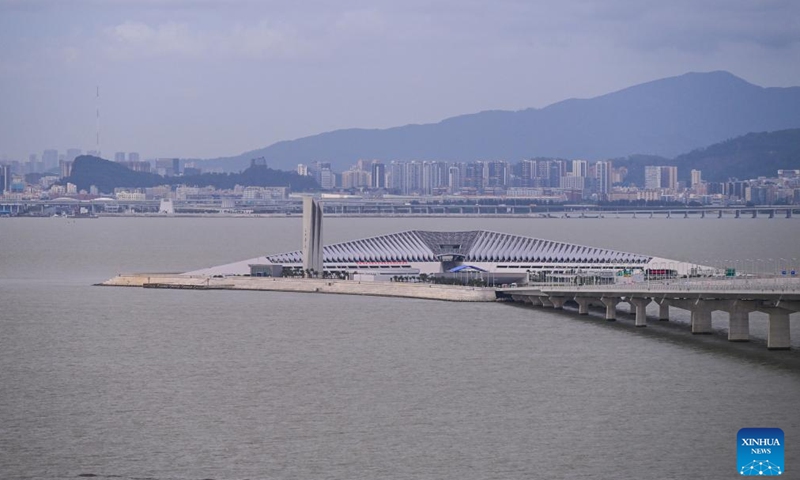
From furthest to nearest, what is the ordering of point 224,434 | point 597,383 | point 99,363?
point 99,363 → point 597,383 → point 224,434

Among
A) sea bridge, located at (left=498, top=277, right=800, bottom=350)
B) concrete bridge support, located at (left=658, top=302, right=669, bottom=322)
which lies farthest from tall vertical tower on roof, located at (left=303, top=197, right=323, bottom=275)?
concrete bridge support, located at (left=658, top=302, right=669, bottom=322)

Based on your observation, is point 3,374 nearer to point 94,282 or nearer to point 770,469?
point 770,469

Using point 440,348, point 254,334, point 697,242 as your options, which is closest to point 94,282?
point 254,334

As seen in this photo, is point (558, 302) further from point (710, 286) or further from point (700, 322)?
point (700, 322)

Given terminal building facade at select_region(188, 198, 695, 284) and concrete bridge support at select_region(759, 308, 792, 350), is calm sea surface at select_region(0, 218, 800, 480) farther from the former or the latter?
terminal building facade at select_region(188, 198, 695, 284)

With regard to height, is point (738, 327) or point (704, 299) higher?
point (704, 299)

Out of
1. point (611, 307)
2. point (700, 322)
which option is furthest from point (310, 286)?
point (700, 322)

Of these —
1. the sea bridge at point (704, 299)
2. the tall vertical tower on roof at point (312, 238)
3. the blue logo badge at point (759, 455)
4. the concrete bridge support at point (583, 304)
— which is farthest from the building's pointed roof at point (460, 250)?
the blue logo badge at point (759, 455)
